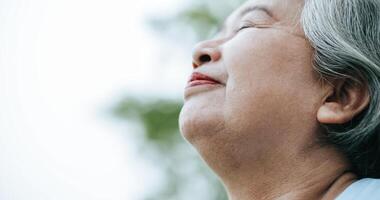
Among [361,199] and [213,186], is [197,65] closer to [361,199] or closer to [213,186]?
[361,199]

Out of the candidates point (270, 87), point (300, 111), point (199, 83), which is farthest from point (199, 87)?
point (300, 111)

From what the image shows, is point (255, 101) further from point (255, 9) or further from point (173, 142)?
point (173, 142)

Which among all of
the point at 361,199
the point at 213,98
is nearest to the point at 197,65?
the point at 213,98

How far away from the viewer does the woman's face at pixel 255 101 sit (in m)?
2.38

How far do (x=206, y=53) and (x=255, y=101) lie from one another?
32cm

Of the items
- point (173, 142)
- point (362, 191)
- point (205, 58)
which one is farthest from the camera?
point (173, 142)

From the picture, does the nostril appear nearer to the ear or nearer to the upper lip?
the upper lip

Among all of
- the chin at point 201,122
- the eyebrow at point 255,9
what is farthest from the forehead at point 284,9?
the chin at point 201,122

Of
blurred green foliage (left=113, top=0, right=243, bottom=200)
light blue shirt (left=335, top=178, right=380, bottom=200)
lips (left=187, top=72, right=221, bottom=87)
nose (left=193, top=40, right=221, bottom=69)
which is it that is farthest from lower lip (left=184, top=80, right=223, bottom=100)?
blurred green foliage (left=113, top=0, right=243, bottom=200)

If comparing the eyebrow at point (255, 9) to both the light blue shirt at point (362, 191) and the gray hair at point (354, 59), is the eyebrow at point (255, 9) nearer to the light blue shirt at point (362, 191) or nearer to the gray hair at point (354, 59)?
the gray hair at point (354, 59)

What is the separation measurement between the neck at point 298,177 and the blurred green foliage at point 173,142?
6107mm

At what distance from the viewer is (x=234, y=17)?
2.72 metres

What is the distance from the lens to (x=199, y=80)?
253cm

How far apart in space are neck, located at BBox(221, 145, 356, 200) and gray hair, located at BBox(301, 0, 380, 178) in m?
0.07
